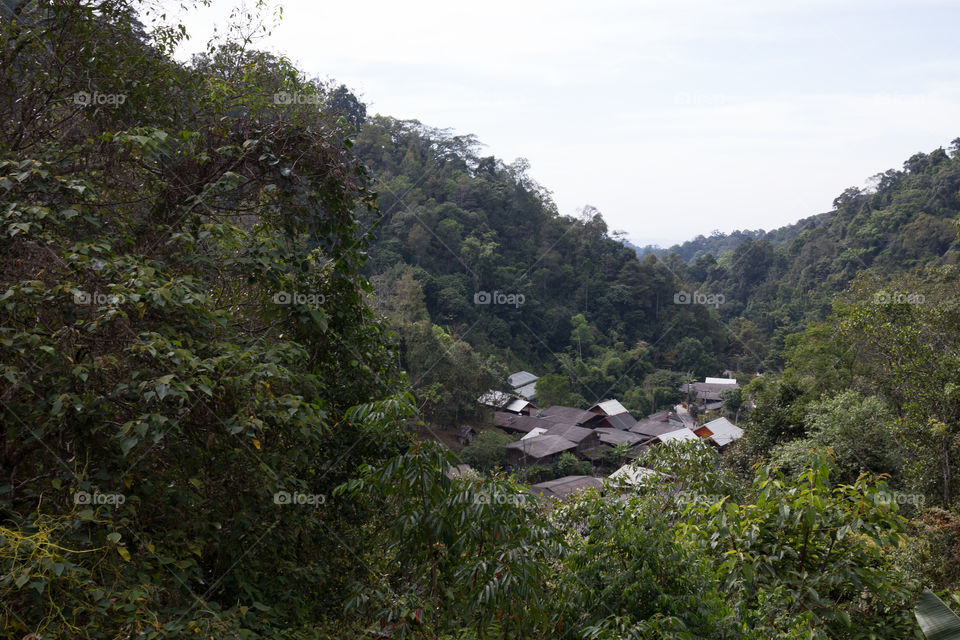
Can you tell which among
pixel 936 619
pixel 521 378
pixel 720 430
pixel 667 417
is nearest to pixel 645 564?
pixel 936 619

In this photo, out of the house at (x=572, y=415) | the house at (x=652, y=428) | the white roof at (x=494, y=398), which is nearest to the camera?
the white roof at (x=494, y=398)

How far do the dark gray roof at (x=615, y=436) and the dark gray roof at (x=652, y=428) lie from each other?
0.48 metres

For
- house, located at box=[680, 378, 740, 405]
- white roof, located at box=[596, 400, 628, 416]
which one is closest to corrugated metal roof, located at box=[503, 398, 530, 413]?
white roof, located at box=[596, 400, 628, 416]

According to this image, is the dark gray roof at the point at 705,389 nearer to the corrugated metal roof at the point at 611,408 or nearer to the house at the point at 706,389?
the house at the point at 706,389

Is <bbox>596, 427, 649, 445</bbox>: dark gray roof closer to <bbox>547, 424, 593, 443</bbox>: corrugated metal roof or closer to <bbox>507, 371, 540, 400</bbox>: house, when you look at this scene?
<bbox>547, 424, 593, 443</bbox>: corrugated metal roof

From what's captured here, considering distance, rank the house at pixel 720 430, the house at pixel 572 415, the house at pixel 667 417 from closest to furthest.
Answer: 1. the house at pixel 720 430
2. the house at pixel 572 415
3. the house at pixel 667 417

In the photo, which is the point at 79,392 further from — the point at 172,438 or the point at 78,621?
the point at 78,621

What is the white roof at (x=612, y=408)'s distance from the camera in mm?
23359

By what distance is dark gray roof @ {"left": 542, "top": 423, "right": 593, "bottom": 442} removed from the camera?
762 inches

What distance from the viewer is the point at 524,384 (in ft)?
85.1

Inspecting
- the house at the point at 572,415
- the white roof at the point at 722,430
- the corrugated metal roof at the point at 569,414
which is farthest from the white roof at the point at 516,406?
the white roof at the point at 722,430

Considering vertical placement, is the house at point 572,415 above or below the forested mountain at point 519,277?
below

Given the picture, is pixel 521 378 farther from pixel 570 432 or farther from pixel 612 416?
pixel 570 432

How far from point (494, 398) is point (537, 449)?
3502 mm
